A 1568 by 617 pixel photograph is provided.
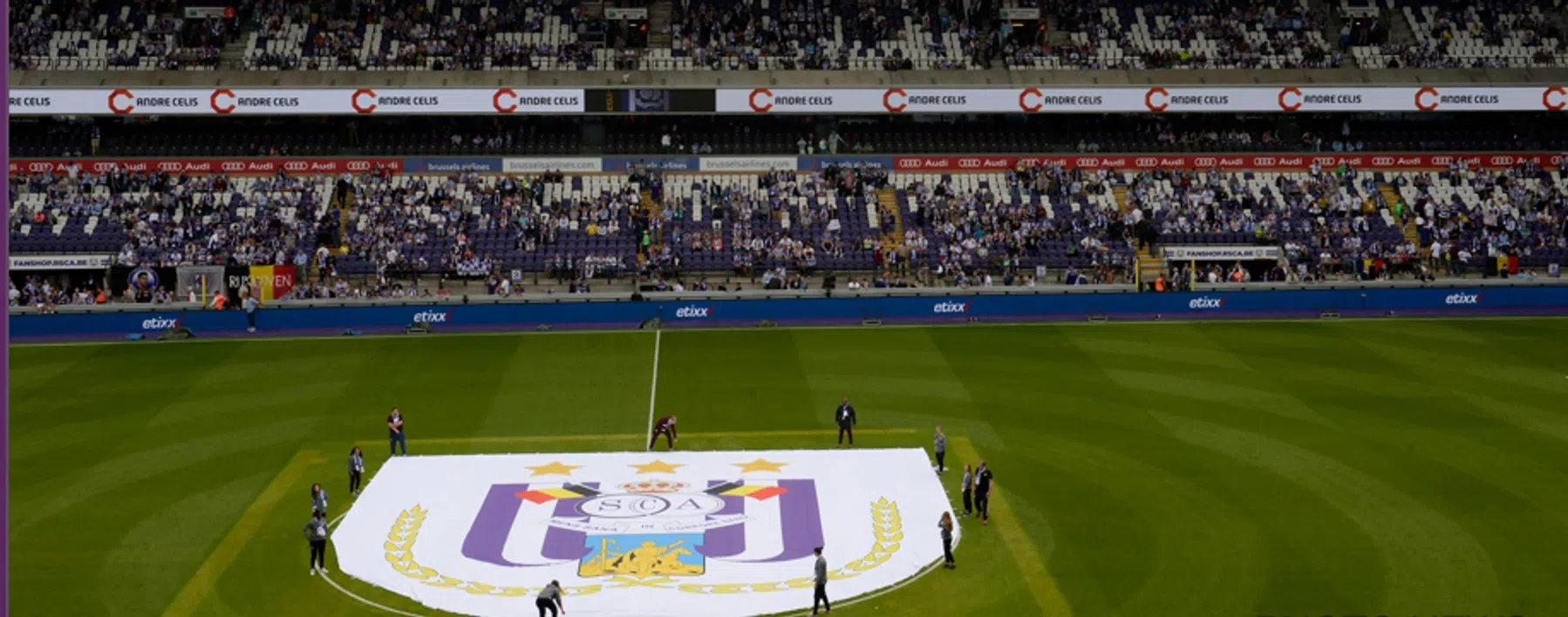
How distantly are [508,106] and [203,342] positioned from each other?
74.9 ft

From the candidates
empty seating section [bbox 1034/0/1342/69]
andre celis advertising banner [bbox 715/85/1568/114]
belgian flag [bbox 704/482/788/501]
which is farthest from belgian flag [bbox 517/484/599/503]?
empty seating section [bbox 1034/0/1342/69]

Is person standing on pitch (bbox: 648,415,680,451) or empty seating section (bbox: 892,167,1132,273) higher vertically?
empty seating section (bbox: 892,167,1132,273)

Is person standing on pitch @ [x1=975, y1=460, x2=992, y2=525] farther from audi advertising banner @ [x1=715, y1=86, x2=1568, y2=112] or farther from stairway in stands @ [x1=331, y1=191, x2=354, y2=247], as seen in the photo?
audi advertising banner @ [x1=715, y1=86, x2=1568, y2=112]

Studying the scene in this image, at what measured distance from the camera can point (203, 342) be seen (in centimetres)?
4894

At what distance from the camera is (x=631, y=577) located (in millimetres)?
24969

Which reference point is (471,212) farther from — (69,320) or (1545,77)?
(1545,77)

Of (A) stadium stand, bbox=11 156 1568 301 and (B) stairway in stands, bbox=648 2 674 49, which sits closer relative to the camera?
(A) stadium stand, bbox=11 156 1568 301

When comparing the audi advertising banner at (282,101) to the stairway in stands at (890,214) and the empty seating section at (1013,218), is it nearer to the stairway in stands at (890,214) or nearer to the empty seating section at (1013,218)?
the stairway in stands at (890,214)

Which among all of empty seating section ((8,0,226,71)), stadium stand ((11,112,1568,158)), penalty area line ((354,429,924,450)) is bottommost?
penalty area line ((354,429,924,450))

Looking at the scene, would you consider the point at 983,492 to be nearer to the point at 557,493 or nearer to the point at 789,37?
the point at 557,493

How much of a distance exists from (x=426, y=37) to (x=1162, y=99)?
3853cm

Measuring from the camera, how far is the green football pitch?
81.4 ft

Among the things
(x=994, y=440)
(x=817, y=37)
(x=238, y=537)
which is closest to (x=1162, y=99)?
(x=817, y=37)

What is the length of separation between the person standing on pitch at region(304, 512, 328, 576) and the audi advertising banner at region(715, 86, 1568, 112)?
4511cm
